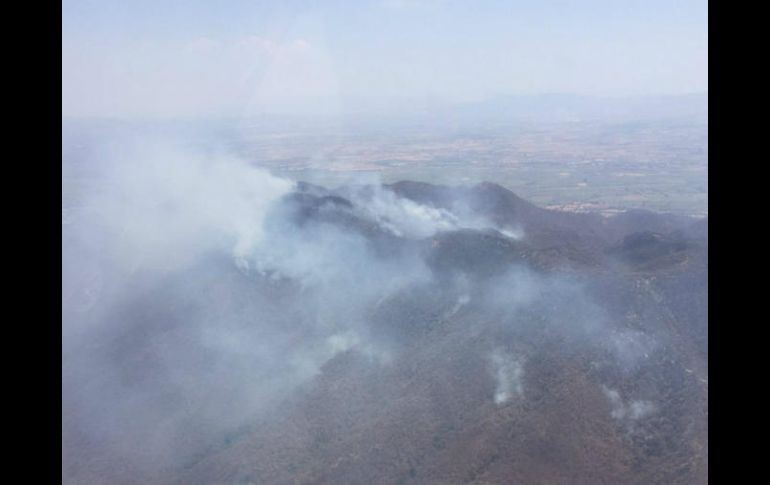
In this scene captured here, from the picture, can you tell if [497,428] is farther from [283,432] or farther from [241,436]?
[241,436]

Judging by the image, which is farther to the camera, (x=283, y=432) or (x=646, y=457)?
(x=283, y=432)

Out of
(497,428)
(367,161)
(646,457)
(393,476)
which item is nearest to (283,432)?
(393,476)

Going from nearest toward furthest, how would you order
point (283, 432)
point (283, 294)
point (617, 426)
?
1. point (617, 426)
2. point (283, 432)
3. point (283, 294)

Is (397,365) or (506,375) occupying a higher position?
(506,375)

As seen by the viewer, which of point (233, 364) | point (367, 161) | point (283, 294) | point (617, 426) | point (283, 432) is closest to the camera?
point (617, 426)

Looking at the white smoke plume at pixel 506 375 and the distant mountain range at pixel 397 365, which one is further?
the white smoke plume at pixel 506 375

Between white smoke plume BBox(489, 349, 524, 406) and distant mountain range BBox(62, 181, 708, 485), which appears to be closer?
distant mountain range BBox(62, 181, 708, 485)

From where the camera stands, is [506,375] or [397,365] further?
[397,365]
